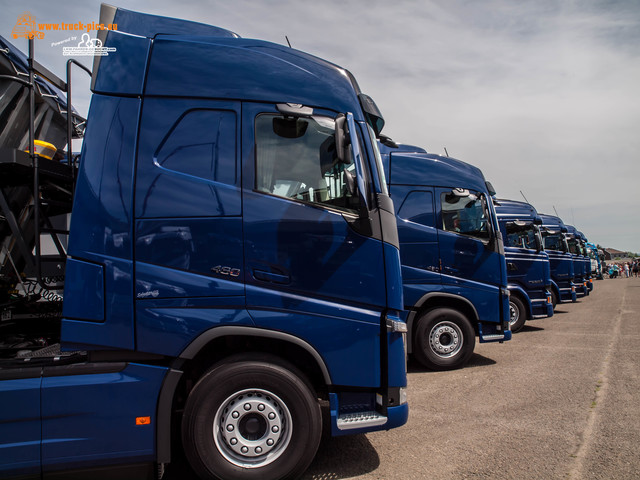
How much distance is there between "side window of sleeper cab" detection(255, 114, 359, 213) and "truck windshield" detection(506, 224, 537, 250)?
8973mm

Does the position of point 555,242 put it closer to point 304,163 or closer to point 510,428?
point 510,428

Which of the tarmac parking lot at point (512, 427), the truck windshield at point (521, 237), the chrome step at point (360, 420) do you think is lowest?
the tarmac parking lot at point (512, 427)

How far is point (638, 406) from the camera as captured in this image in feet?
16.0

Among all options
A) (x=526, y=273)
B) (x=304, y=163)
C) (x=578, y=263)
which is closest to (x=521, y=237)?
(x=526, y=273)

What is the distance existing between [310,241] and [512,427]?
2.81m

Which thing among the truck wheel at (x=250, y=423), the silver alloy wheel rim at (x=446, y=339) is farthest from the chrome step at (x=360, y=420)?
the silver alloy wheel rim at (x=446, y=339)

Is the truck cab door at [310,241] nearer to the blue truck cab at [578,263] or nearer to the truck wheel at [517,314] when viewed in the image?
the truck wheel at [517,314]

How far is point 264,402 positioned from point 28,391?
1491mm

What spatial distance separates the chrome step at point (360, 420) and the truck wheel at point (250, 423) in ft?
0.68

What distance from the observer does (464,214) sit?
24.0 ft

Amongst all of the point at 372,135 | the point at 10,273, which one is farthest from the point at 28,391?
the point at 372,135

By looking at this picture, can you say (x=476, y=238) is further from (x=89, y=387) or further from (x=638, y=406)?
(x=89, y=387)

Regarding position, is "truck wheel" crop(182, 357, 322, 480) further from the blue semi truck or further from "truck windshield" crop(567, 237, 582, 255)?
"truck windshield" crop(567, 237, 582, 255)

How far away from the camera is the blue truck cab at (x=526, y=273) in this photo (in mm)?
11086
